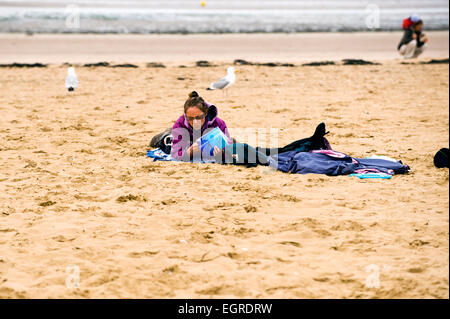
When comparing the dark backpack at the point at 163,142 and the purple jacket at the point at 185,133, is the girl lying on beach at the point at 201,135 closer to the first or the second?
the purple jacket at the point at 185,133

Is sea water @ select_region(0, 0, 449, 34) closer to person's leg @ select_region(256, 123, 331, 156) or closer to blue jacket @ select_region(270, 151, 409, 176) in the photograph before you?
person's leg @ select_region(256, 123, 331, 156)

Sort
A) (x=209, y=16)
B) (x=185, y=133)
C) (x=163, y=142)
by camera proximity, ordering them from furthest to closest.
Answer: (x=209, y=16) → (x=163, y=142) → (x=185, y=133)

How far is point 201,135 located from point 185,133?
0.70 ft

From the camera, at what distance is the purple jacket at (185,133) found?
6684 mm

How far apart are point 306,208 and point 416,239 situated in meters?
1.15

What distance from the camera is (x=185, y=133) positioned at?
264 inches

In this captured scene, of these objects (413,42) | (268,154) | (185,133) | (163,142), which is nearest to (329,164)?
(268,154)

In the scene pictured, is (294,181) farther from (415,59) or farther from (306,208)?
(415,59)

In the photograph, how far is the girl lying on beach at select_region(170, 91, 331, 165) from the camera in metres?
6.52

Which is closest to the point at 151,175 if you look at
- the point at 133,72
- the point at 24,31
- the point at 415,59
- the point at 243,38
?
the point at 133,72

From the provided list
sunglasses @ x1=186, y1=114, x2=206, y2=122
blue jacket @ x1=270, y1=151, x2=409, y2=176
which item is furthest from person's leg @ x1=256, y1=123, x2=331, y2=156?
sunglasses @ x1=186, y1=114, x2=206, y2=122

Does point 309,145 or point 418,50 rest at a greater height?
point 418,50

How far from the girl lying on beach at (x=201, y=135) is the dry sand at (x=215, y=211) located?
7.9 inches

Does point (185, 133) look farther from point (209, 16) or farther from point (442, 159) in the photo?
point (209, 16)
